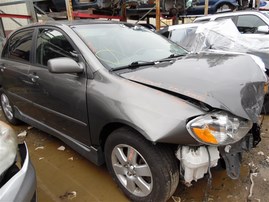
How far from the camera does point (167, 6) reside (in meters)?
9.19

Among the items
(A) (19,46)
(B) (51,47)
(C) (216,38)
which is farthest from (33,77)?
(C) (216,38)

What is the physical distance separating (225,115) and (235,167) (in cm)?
46

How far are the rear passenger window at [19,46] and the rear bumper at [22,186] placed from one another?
201 cm

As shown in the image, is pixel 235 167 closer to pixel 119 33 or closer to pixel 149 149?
pixel 149 149

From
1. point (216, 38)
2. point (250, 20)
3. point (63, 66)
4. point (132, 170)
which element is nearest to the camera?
point (132, 170)

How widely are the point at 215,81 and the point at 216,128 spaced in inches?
17.4

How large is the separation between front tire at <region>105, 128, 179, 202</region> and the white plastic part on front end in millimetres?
87

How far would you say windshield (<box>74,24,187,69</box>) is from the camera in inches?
110

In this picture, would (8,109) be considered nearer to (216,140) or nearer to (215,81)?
(215,81)

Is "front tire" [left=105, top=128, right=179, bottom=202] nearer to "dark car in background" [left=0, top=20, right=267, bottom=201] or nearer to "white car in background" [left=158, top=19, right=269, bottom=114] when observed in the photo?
"dark car in background" [left=0, top=20, right=267, bottom=201]

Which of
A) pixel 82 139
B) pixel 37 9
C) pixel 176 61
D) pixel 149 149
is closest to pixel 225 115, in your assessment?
pixel 149 149

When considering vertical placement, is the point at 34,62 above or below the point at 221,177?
above

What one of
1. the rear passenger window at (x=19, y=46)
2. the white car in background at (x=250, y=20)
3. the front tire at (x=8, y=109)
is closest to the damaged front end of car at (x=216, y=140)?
the rear passenger window at (x=19, y=46)

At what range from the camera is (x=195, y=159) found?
206 centimetres
